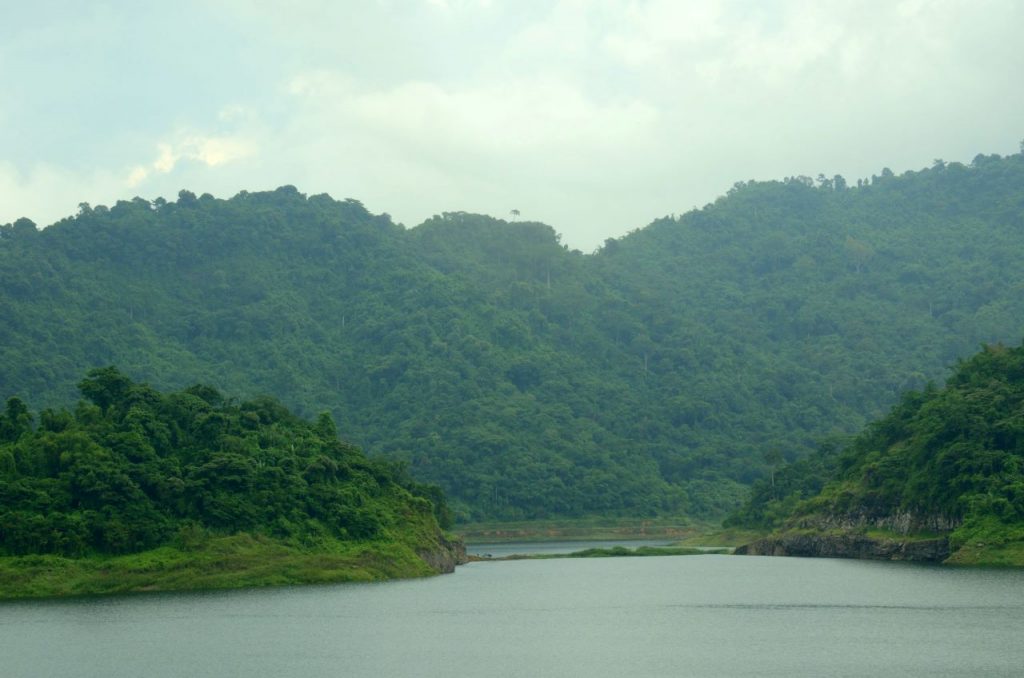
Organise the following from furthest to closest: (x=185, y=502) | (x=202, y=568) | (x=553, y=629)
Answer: (x=185, y=502)
(x=202, y=568)
(x=553, y=629)

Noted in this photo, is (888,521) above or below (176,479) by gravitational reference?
below

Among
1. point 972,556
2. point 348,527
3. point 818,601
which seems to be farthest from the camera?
point 348,527

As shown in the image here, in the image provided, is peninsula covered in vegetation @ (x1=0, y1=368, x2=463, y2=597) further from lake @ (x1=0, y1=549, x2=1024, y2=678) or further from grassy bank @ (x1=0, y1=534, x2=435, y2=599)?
lake @ (x1=0, y1=549, x2=1024, y2=678)

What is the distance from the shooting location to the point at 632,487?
172875 mm

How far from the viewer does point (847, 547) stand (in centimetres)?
9844

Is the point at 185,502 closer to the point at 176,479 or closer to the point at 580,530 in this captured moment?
the point at 176,479

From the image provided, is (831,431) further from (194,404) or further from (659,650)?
(659,650)

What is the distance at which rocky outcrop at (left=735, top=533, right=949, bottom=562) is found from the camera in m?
87.4

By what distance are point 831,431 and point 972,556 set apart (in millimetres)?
116428

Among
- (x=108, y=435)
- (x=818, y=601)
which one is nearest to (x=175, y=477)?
(x=108, y=435)

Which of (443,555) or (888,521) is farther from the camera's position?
(443,555)

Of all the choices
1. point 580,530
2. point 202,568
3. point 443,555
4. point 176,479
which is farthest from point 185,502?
point 580,530

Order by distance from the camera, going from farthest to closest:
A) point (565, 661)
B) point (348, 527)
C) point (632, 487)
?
1. point (632, 487)
2. point (348, 527)
3. point (565, 661)

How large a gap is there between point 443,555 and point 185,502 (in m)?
25.6
